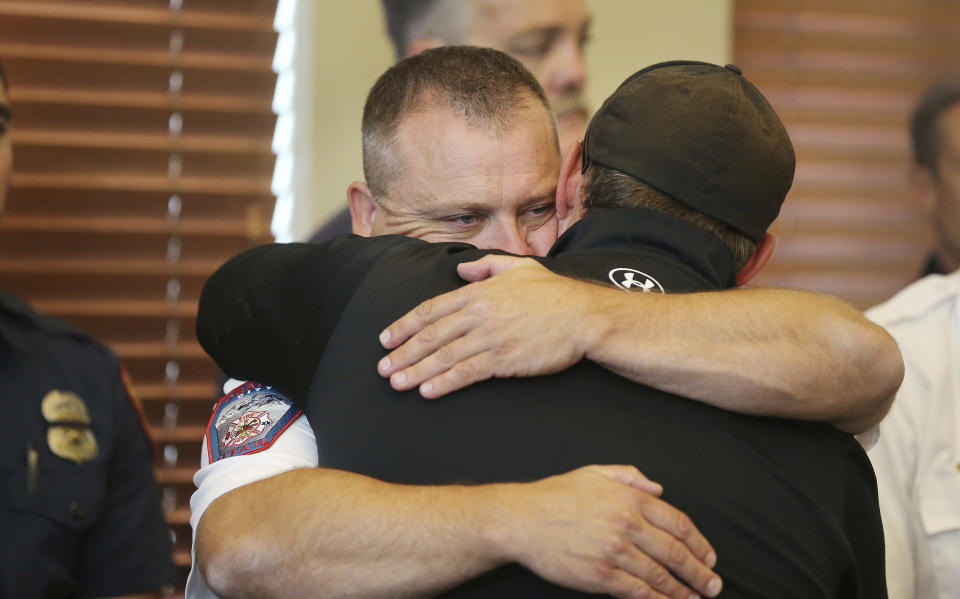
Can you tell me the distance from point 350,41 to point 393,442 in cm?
147

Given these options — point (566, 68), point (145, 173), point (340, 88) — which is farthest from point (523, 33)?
point (145, 173)

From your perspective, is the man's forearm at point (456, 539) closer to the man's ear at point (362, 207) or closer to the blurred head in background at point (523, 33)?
the man's ear at point (362, 207)

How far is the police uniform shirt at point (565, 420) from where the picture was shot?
0.88m

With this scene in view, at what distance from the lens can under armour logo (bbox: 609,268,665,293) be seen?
3.16 feet

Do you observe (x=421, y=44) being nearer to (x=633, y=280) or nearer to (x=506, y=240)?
(x=506, y=240)

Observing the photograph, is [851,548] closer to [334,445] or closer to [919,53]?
[334,445]

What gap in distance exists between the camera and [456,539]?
84 cm

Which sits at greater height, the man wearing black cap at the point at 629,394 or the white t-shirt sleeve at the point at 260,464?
the man wearing black cap at the point at 629,394

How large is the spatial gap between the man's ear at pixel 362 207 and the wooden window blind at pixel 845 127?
→ 140 centimetres

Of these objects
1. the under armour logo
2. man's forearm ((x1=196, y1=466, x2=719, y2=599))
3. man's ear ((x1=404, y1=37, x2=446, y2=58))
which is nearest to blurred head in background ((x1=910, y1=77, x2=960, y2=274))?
man's ear ((x1=404, y1=37, x2=446, y2=58))

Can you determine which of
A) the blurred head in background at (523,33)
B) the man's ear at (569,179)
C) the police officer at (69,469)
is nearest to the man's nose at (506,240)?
the man's ear at (569,179)

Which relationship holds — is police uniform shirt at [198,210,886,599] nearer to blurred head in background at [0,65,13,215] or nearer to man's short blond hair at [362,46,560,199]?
man's short blond hair at [362,46,560,199]

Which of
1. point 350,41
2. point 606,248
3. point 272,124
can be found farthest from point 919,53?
point 606,248

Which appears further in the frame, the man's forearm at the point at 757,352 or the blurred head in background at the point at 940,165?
the blurred head in background at the point at 940,165
